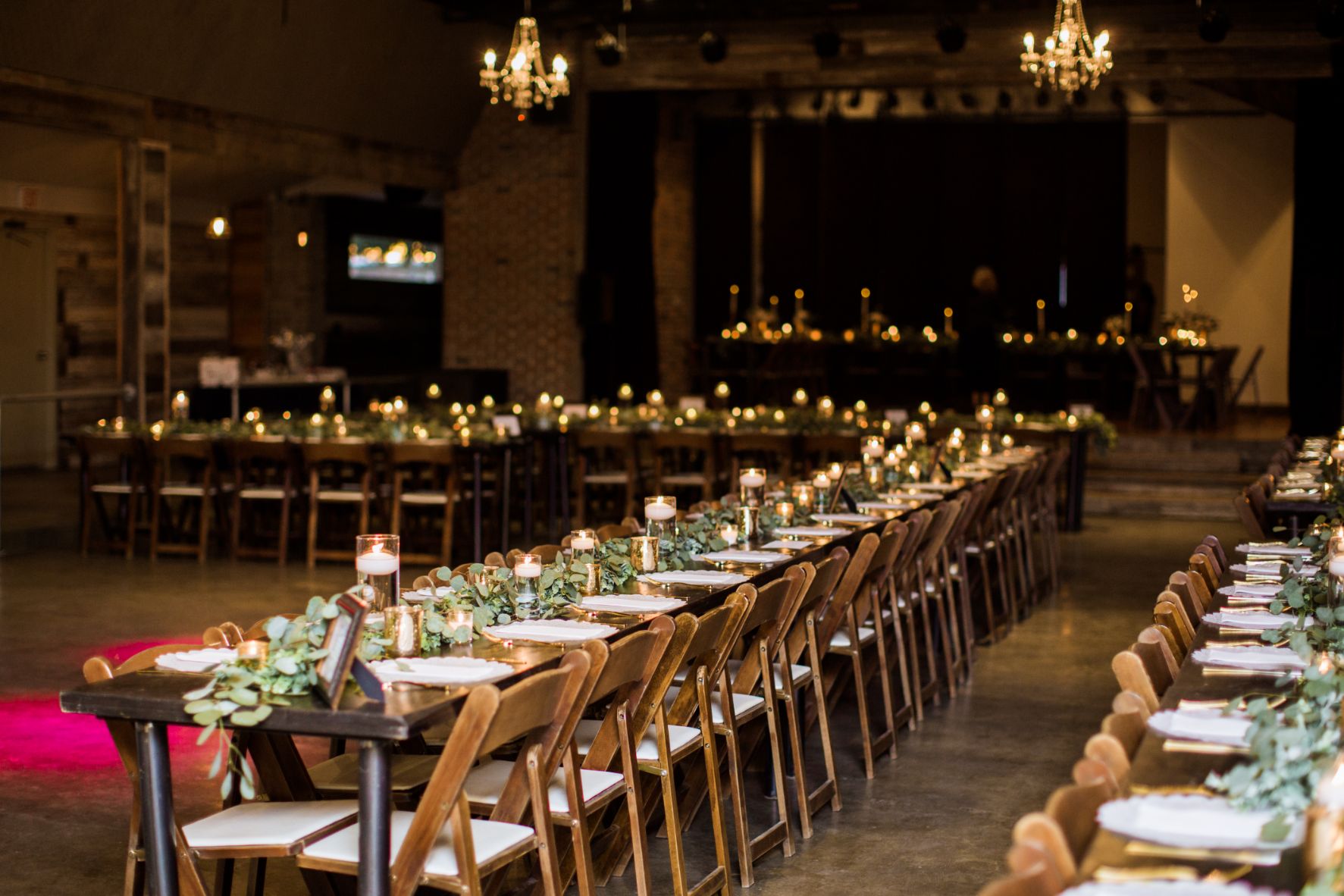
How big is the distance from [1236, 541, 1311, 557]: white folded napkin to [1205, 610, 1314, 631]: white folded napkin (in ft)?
3.60

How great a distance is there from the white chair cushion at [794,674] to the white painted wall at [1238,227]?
16.5 meters

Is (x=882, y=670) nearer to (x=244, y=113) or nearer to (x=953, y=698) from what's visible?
(x=953, y=698)

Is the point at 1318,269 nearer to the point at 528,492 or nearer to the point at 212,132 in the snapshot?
the point at 528,492

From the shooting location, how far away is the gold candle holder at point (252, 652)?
3.13 m

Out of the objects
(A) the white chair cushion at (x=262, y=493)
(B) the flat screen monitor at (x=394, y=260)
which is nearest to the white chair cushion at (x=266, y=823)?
(A) the white chair cushion at (x=262, y=493)

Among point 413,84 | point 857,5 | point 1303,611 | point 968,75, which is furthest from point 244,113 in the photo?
point 1303,611

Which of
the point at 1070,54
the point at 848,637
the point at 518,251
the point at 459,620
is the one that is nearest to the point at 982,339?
the point at 518,251

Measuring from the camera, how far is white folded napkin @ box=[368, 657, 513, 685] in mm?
3260

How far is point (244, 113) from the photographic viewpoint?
13.8 meters

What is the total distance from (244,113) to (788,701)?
10615mm

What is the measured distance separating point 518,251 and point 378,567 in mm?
13520

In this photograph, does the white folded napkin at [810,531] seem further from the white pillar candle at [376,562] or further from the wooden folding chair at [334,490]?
the wooden folding chair at [334,490]

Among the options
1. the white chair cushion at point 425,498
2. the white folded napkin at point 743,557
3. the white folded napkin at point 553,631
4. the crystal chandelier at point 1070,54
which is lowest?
the white chair cushion at point 425,498

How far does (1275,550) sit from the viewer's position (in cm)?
534
